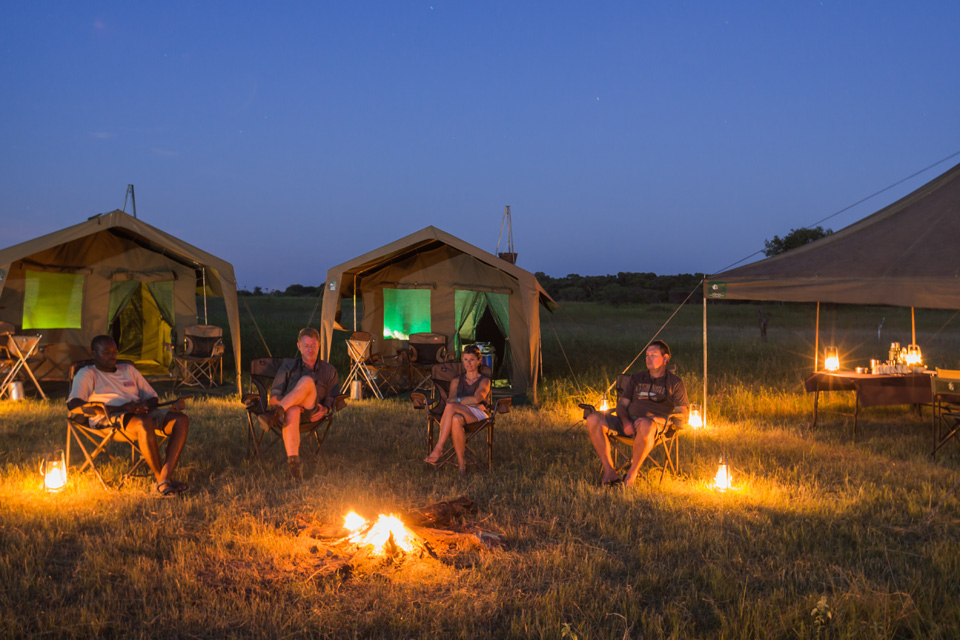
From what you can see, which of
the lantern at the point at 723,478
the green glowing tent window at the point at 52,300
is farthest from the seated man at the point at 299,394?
the green glowing tent window at the point at 52,300

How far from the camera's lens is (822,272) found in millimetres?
5020

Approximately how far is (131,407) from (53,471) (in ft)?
1.57

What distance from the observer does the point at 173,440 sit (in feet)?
12.4

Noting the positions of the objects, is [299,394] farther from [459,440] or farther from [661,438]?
[661,438]

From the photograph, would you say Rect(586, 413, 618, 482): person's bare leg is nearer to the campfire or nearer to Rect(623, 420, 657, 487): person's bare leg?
Rect(623, 420, 657, 487): person's bare leg

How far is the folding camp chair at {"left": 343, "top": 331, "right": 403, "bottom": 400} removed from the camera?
7160 millimetres

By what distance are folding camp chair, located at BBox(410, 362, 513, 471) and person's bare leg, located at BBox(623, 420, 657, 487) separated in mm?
792

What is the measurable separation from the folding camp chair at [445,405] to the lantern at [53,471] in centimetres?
190

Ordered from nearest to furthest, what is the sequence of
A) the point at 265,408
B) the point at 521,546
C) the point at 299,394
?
1. the point at 521,546
2. the point at 299,394
3. the point at 265,408

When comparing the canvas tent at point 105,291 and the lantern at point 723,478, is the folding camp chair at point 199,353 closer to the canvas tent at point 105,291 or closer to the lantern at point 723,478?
the canvas tent at point 105,291

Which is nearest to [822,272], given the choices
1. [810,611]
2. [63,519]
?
[810,611]

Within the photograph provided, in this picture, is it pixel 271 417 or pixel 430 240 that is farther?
pixel 430 240

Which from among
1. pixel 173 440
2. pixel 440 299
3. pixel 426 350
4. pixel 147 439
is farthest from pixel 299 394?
pixel 440 299

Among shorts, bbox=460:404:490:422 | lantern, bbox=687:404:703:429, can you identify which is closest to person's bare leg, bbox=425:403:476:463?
shorts, bbox=460:404:490:422
